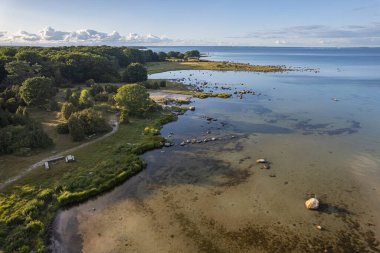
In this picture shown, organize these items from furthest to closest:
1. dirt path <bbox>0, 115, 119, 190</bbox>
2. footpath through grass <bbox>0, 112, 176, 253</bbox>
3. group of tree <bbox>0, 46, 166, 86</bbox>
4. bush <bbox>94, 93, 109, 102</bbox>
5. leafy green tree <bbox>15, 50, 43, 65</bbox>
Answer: leafy green tree <bbox>15, 50, 43, 65</bbox> → group of tree <bbox>0, 46, 166, 86</bbox> → bush <bbox>94, 93, 109, 102</bbox> → dirt path <bbox>0, 115, 119, 190</bbox> → footpath through grass <bbox>0, 112, 176, 253</bbox>

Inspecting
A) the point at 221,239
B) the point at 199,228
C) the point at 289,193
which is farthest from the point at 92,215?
the point at 289,193

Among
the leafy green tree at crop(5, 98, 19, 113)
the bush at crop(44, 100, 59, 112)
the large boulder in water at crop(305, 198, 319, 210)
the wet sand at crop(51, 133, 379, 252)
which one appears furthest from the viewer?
the bush at crop(44, 100, 59, 112)

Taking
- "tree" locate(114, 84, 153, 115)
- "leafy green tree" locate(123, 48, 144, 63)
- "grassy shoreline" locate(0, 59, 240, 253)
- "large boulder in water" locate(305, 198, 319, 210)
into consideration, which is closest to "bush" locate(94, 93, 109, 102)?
"tree" locate(114, 84, 153, 115)

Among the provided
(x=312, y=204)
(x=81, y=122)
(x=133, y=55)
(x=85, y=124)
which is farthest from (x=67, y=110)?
(x=133, y=55)

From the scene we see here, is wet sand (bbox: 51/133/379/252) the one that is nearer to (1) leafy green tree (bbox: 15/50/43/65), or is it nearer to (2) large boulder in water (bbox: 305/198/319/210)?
(2) large boulder in water (bbox: 305/198/319/210)

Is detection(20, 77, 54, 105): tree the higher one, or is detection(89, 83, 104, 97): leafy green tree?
detection(20, 77, 54, 105): tree

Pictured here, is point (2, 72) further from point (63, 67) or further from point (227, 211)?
point (227, 211)
